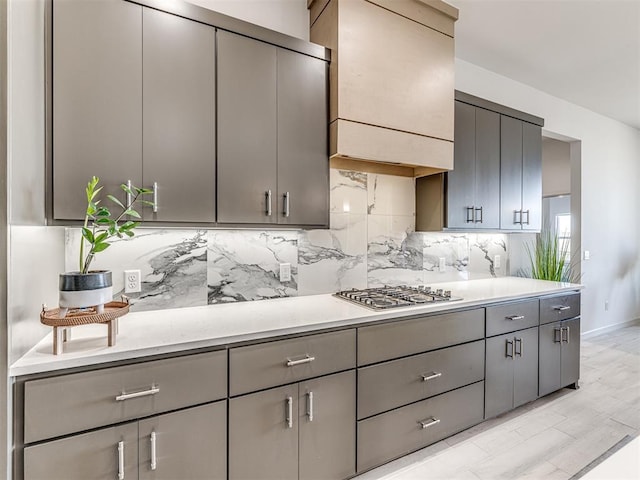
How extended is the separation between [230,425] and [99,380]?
0.54 m

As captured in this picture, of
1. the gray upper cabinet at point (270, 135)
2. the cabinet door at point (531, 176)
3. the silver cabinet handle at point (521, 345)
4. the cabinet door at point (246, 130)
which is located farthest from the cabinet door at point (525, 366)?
the cabinet door at point (246, 130)

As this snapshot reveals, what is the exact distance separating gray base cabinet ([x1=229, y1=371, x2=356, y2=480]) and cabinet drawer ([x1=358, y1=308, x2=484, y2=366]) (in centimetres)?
19

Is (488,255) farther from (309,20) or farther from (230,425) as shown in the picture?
(230,425)

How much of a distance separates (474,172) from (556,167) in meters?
3.37

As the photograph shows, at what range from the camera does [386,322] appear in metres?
1.77

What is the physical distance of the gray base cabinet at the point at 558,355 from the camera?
251 centimetres

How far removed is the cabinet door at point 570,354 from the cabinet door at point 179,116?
2.87m

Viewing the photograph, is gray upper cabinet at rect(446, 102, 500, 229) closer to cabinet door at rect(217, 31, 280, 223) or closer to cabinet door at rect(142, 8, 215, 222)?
cabinet door at rect(217, 31, 280, 223)

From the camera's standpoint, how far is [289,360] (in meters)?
1.50

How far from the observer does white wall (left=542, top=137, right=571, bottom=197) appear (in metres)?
4.81

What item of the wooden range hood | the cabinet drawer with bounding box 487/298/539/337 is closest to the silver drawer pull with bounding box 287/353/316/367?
the wooden range hood

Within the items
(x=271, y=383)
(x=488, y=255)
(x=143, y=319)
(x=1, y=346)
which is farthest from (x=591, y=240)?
(x=1, y=346)

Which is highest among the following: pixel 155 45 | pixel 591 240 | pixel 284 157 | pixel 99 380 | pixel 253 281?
pixel 155 45

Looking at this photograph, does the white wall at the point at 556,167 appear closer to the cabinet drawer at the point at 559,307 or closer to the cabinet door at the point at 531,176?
the cabinet door at the point at 531,176
